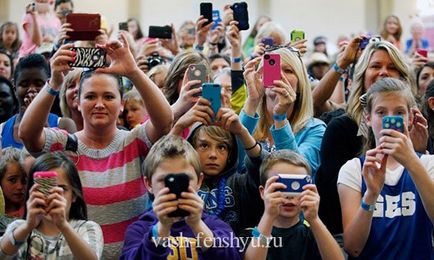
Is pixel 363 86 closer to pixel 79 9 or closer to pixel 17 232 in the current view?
pixel 17 232

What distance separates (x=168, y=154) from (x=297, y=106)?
1.21 metres

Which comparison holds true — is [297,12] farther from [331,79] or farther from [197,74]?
[197,74]

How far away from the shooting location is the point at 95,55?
4266 mm

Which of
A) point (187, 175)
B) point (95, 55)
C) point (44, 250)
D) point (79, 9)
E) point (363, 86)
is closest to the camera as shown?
point (187, 175)

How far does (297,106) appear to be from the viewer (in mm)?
4914

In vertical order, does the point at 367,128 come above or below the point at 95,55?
below

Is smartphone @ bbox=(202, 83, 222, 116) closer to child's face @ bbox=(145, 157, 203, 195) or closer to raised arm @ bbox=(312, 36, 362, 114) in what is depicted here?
→ child's face @ bbox=(145, 157, 203, 195)

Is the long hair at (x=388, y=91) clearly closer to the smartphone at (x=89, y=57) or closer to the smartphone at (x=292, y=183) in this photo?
the smartphone at (x=292, y=183)

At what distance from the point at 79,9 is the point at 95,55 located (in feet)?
33.6

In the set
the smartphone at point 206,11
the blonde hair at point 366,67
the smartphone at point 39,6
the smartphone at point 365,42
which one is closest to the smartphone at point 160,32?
the smartphone at point 206,11

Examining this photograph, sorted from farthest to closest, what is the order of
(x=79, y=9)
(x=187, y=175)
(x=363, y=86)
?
(x=79, y=9) < (x=363, y=86) < (x=187, y=175)

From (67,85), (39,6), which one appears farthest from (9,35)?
(67,85)

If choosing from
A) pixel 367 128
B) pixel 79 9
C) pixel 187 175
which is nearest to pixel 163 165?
pixel 187 175

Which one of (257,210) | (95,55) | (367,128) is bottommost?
(257,210)
